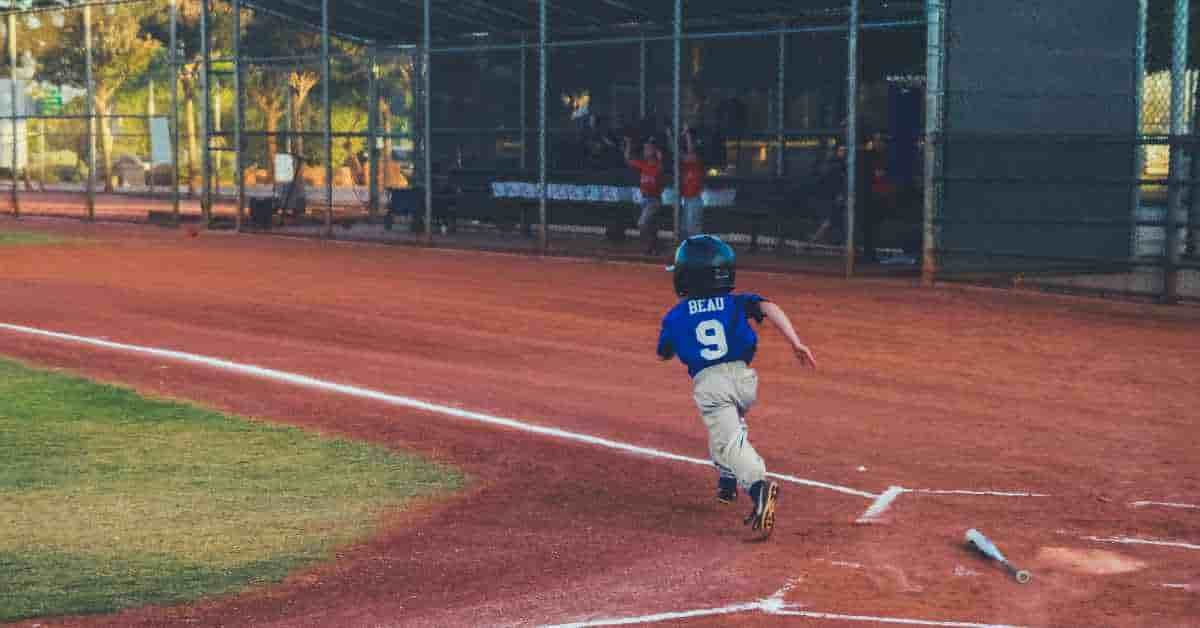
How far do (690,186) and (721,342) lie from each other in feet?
51.6

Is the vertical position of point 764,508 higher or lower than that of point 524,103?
Answer: lower

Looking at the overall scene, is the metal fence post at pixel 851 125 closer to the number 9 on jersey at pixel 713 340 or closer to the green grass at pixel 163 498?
the green grass at pixel 163 498

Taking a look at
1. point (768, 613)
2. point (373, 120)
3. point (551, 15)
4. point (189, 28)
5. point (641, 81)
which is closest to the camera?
point (768, 613)

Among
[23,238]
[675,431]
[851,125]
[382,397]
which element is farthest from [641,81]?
[675,431]

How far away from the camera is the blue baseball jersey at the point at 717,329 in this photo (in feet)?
26.8

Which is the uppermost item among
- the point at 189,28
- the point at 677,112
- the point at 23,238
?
the point at 189,28

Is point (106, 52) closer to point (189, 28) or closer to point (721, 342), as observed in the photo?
point (189, 28)

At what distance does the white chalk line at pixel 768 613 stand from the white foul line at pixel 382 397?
7.18ft

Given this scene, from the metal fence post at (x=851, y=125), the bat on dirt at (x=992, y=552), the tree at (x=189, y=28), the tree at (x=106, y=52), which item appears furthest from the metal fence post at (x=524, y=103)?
the tree at (x=189, y=28)

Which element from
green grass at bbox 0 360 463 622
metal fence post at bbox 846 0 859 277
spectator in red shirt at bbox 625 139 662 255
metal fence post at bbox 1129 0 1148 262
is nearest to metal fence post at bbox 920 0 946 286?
metal fence post at bbox 846 0 859 277

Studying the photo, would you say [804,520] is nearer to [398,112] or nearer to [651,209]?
[651,209]

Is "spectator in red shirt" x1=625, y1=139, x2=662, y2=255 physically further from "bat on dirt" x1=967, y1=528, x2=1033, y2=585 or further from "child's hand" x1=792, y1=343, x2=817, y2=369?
"bat on dirt" x1=967, y1=528, x2=1033, y2=585

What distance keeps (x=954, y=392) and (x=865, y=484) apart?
3.43 meters

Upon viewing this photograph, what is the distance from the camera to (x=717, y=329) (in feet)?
26.8
